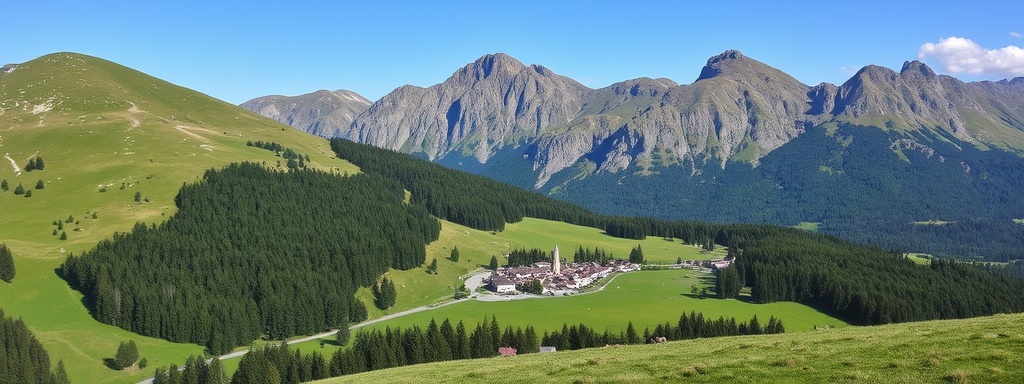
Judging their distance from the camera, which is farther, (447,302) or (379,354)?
(447,302)

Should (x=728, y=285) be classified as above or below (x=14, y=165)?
below

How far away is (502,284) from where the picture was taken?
542 ft

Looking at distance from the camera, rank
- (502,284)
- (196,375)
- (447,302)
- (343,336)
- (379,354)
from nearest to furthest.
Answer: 1. (196,375)
2. (379,354)
3. (343,336)
4. (447,302)
5. (502,284)

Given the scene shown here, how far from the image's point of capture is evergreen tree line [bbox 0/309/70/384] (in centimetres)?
9125

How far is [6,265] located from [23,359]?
45.1 metres

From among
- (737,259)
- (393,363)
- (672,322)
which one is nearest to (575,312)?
(672,322)

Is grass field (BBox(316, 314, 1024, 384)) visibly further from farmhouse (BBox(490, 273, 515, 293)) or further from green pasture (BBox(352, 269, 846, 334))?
farmhouse (BBox(490, 273, 515, 293))

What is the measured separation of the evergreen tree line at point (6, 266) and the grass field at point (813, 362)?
383ft

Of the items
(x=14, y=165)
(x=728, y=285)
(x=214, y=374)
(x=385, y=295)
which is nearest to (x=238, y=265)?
(x=385, y=295)

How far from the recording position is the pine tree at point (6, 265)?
413ft

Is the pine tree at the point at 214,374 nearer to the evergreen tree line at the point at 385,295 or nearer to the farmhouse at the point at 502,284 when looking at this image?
the evergreen tree line at the point at 385,295

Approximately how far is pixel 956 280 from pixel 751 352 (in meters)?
182

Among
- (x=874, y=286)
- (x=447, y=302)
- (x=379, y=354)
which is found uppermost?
(x=874, y=286)

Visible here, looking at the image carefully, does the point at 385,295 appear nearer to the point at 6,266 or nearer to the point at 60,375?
the point at 60,375
